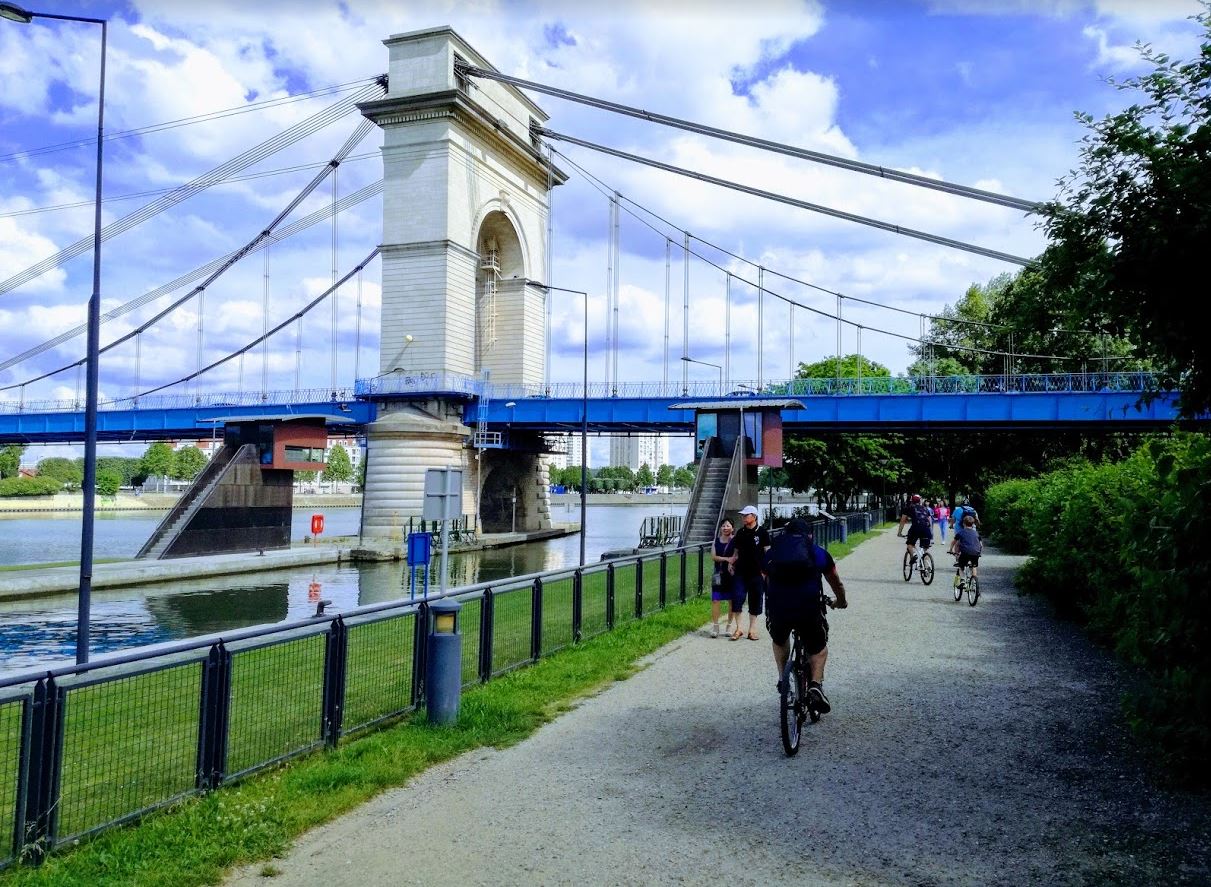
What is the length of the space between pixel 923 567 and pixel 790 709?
14528 millimetres

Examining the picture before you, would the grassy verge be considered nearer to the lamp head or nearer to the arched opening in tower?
the lamp head

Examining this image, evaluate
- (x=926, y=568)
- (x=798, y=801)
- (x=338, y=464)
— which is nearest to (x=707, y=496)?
(x=926, y=568)

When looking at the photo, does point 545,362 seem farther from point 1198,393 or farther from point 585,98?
point 1198,393

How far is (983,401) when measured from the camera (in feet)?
150

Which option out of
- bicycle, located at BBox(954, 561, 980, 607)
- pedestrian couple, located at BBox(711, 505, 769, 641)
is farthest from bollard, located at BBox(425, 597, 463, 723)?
bicycle, located at BBox(954, 561, 980, 607)

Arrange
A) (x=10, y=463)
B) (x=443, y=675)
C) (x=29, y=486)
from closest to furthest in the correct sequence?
1. (x=443, y=675)
2. (x=29, y=486)
3. (x=10, y=463)

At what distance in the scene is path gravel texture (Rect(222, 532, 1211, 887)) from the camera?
5.22 meters

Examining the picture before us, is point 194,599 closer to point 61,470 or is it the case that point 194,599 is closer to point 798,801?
point 798,801

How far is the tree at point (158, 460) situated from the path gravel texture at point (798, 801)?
14293 cm

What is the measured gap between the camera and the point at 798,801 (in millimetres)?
6328

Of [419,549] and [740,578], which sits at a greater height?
[740,578]

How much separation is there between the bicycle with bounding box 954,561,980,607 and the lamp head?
644 inches

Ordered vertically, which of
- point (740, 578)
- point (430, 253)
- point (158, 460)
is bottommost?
point (740, 578)

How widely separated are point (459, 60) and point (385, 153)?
23.8ft
